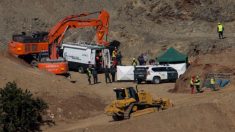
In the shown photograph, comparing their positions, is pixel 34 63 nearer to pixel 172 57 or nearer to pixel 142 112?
pixel 172 57

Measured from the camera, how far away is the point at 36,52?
5506 centimetres

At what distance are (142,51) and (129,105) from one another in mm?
22952

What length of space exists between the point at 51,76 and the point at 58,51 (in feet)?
29.4

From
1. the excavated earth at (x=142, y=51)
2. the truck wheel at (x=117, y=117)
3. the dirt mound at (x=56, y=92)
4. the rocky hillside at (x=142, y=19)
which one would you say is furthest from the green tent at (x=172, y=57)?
the truck wheel at (x=117, y=117)

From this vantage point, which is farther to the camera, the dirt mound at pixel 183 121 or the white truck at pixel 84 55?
the white truck at pixel 84 55

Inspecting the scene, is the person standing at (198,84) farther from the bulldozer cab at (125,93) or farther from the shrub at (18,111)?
the shrub at (18,111)

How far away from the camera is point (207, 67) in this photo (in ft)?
155

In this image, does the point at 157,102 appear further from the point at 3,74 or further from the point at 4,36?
the point at 4,36

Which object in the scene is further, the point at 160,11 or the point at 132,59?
the point at 160,11

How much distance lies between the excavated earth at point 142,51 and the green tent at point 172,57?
49.7 inches

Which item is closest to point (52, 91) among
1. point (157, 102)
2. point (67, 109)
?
point (67, 109)

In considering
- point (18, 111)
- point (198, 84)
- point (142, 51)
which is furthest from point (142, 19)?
point (18, 111)

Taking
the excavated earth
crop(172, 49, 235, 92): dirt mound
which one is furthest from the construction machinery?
crop(172, 49, 235, 92): dirt mound

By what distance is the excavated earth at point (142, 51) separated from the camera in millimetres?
34969
